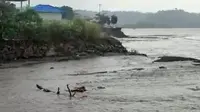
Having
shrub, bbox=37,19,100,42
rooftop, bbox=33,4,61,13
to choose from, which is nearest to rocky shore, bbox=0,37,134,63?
shrub, bbox=37,19,100,42

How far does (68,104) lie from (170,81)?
28.4 ft

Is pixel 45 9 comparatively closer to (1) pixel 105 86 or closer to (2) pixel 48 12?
(2) pixel 48 12

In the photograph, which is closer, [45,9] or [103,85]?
[103,85]

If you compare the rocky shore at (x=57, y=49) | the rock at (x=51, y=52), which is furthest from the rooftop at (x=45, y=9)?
the rock at (x=51, y=52)

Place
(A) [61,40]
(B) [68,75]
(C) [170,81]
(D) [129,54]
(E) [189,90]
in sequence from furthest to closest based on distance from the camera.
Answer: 1. (D) [129,54]
2. (A) [61,40]
3. (B) [68,75]
4. (C) [170,81]
5. (E) [189,90]

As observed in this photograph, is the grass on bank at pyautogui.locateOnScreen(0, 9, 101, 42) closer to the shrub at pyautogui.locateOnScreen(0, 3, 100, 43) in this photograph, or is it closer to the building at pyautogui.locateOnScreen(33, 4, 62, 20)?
the shrub at pyautogui.locateOnScreen(0, 3, 100, 43)

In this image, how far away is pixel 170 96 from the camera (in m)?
17.9

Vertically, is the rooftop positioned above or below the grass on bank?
above

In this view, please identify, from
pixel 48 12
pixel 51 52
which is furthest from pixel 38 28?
pixel 48 12

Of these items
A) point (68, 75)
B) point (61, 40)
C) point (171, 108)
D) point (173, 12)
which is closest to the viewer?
point (171, 108)

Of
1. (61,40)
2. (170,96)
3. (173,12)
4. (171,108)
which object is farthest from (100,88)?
(173,12)

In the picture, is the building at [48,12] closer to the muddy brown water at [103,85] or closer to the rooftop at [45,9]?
the rooftop at [45,9]

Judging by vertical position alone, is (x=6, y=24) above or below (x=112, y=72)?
above

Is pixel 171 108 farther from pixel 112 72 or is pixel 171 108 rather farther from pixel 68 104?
pixel 112 72
